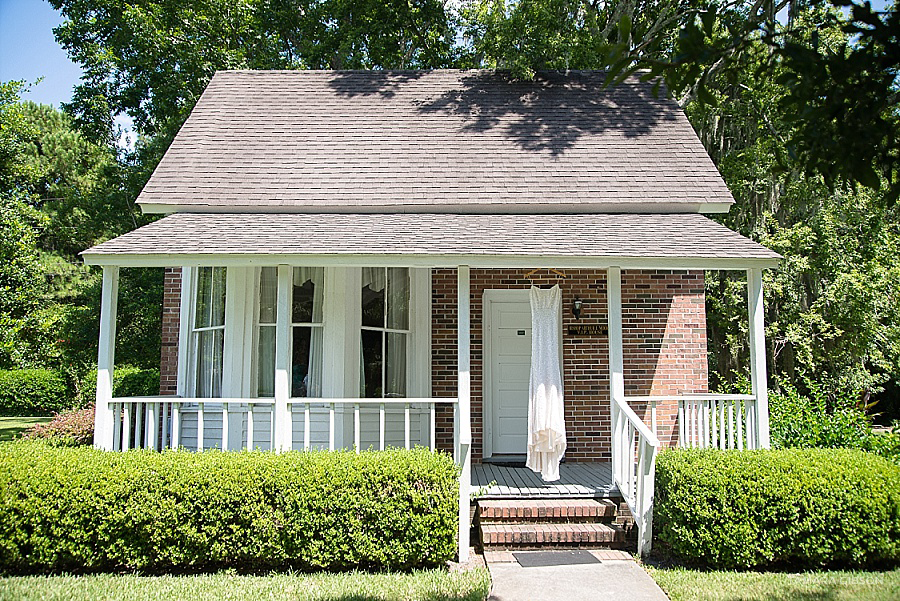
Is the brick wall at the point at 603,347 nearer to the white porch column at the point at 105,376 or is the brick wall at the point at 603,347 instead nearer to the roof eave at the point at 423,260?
the roof eave at the point at 423,260

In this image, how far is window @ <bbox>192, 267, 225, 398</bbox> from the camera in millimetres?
8914

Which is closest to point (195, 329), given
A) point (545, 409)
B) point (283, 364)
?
point (283, 364)

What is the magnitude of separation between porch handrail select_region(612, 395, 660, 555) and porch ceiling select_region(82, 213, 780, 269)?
65.6 inches

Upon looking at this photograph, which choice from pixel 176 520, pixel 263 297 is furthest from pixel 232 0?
pixel 176 520

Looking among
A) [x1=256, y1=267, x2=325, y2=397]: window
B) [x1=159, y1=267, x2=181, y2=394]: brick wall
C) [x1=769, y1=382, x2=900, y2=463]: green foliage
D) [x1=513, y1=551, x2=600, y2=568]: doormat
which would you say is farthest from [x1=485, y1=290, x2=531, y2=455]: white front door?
[x1=159, y1=267, x2=181, y2=394]: brick wall

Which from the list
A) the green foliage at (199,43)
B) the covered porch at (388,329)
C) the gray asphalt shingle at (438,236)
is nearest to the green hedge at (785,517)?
the covered porch at (388,329)

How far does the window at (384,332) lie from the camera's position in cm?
884

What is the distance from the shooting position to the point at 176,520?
20.5 feet

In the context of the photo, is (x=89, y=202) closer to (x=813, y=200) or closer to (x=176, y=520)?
(x=176, y=520)

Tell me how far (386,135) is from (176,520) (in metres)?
6.59

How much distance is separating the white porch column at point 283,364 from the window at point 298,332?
2.85ft

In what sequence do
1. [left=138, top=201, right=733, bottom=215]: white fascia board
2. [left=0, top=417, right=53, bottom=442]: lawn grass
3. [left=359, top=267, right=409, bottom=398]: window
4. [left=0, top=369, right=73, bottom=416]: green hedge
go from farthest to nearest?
[left=0, top=369, right=73, bottom=416]: green hedge
[left=0, top=417, right=53, bottom=442]: lawn grass
[left=138, top=201, right=733, bottom=215]: white fascia board
[left=359, top=267, right=409, bottom=398]: window

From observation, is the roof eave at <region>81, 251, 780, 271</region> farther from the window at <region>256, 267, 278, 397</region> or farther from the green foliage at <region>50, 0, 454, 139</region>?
the green foliage at <region>50, 0, 454, 139</region>

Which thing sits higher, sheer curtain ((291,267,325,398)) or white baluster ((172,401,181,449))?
sheer curtain ((291,267,325,398))
